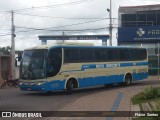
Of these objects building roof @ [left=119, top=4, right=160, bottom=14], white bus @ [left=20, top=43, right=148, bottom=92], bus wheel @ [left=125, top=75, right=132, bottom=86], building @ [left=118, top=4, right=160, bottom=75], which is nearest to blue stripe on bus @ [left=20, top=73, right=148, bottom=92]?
white bus @ [left=20, top=43, right=148, bottom=92]

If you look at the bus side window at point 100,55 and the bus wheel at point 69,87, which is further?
the bus side window at point 100,55

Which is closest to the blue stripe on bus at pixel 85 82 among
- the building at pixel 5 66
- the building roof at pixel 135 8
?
the building at pixel 5 66

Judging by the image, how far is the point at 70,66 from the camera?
81.1 ft

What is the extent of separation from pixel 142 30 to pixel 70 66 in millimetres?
26217

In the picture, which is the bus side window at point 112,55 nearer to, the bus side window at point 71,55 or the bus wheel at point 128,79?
the bus wheel at point 128,79

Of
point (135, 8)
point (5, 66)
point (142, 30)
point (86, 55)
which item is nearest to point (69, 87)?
point (86, 55)

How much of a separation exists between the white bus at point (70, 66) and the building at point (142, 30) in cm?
1896

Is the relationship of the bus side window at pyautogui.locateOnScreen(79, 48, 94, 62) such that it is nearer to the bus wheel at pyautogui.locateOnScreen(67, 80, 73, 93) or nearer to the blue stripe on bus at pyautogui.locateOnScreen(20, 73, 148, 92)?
the blue stripe on bus at pyautogui.locateOnScreen(20, 73, 148, 92)

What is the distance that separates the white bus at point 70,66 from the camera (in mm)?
23469

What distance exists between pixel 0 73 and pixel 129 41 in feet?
69.5

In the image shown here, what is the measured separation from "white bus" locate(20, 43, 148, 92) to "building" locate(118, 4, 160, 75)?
18955mm

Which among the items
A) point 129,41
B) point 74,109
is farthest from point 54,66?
point 129,41

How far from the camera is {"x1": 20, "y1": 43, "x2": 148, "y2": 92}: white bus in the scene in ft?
77.0

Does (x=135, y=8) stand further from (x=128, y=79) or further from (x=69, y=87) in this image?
(x=69, y=87)
